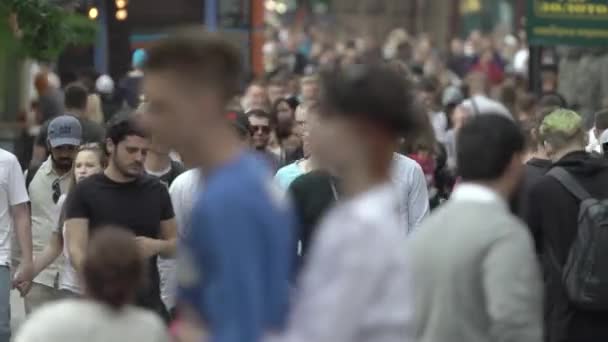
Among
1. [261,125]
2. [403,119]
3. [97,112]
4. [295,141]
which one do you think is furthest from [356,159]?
[97,112]

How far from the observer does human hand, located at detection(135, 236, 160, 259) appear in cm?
883

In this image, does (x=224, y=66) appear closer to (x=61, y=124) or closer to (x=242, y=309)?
(x=242, y=309)

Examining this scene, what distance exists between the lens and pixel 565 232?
9.07 meters

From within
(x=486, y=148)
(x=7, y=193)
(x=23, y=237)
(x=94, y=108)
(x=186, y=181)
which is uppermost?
(x=486, y=148)

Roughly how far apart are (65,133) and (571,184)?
3526mm

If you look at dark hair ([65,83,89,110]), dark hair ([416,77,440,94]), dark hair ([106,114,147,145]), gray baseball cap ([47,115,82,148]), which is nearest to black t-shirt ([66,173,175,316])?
dark hair ([106,114,147,145])

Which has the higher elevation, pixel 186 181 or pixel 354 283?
pixel 354 283

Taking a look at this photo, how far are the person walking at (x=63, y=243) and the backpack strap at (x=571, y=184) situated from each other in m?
2.44

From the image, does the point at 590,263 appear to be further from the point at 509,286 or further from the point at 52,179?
the point at 52,179

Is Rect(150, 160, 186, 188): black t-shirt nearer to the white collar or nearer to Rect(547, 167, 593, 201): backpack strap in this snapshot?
Rect(547, 167, 593, 201): backpack strap

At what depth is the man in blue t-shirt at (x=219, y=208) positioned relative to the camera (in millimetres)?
4289

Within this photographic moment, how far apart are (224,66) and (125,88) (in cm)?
1681

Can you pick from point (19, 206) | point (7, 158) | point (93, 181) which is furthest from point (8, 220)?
point (93, 181)

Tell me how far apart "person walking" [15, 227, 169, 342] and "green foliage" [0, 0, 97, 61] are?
58cm
